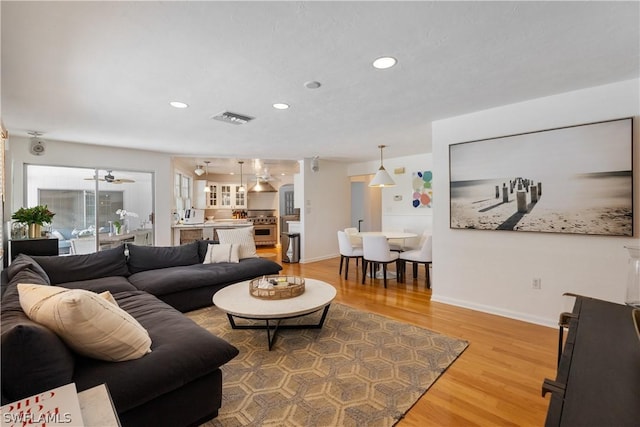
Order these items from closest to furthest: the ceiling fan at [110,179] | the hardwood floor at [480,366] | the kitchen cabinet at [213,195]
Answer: the hardwood floor at [480,366] < the ceiling fan at [110,179] < the kitchen cabinet at [213,195]

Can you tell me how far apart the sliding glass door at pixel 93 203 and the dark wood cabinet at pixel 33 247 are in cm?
113

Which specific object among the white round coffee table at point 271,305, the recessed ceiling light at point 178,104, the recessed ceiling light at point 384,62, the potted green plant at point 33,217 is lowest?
the white round coffee table at point 271,305

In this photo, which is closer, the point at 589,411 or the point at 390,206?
the point at 589,411

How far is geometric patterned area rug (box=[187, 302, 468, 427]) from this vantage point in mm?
1760

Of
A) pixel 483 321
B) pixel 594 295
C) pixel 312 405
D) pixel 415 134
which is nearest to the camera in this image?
pixel 312 405

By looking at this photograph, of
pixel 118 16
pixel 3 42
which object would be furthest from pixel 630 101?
pixel 3 42

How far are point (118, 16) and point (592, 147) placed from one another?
12.8 ft

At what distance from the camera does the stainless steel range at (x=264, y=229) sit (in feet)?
30.3

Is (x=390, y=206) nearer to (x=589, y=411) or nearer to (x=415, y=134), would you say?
(x=415, y=134)

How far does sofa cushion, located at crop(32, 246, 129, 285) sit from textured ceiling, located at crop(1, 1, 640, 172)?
1694mm

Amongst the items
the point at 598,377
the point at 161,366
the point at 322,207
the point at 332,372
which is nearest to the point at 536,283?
the point at 332,372

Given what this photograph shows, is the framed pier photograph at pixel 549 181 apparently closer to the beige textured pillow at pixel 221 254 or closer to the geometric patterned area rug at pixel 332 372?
the geometric patterned area rug at pixel 332 372

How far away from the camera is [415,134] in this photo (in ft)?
14.3

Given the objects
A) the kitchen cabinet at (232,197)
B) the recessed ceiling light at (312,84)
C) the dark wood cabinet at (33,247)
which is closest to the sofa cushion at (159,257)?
the dark wood cabinet at (33,247)
